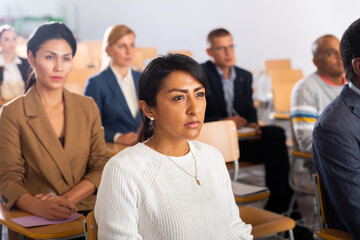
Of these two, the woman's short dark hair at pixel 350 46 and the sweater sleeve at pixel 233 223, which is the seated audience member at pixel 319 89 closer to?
A: the woman's short dark hair at pixel 350 46

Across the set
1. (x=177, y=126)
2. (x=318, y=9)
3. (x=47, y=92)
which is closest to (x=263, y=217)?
(x=177, y=126)

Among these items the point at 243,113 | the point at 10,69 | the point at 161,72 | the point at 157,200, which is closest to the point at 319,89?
the point at 243,113

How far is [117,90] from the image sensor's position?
3.54m

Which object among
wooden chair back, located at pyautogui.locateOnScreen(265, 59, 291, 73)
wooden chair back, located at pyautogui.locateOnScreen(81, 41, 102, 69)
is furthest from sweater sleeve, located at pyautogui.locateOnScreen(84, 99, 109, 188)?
wooden chair back, located at pyautogui.locateOnScreen(81, 41, 102, 69)

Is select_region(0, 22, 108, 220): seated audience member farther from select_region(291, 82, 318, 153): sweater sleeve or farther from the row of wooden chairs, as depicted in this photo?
the row of wooden chairs

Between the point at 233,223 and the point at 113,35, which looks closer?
the point at 233,223

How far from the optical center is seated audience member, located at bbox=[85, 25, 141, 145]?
351 cm

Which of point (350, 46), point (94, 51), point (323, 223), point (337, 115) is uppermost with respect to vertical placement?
point (350, 46)

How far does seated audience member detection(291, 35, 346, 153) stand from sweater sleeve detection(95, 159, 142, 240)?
7.05ft

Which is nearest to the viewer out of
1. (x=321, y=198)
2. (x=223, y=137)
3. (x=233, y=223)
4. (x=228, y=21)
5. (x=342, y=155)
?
(x=233, y=223)

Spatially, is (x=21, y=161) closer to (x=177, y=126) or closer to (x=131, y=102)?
(x=177, y=126)

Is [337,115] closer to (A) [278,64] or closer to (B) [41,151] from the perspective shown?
(B) [41,151]

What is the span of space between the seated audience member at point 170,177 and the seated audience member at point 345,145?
0.38m

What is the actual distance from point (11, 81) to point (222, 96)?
6.88ft
